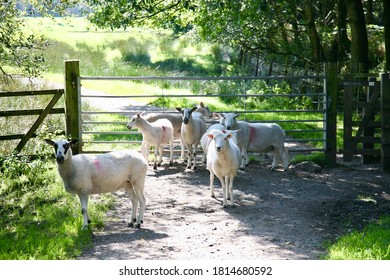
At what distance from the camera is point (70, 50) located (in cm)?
4259

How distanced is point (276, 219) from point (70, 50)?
3474 cm

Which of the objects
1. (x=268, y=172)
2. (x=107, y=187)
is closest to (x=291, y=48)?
(x=268, y=172)

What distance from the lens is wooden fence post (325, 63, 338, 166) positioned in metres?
15.0

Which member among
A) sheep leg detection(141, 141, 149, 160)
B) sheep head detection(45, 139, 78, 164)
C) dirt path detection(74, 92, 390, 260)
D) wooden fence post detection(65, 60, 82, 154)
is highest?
wooden fence post detection(65, 60, 82, 154)

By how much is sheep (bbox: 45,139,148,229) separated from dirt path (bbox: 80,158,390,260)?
0.48 metres

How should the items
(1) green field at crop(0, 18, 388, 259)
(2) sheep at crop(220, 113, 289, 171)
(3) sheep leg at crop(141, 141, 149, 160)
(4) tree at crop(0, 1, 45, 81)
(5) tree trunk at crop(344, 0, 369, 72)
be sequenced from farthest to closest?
(5) tree trunk at crop(344, 0, 369, 72)
(3) sheep leg at crop(141, 141, 149, 160)
(2) sheep at crop(220, 113, 289, 171)
(4) tree at crop(0, 1, 45, 81)
(1) green field at crop(0, 18, 388, 259)

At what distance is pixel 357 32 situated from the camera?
1908 cm

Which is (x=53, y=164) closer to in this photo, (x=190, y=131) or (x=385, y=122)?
(x=190, y=131)

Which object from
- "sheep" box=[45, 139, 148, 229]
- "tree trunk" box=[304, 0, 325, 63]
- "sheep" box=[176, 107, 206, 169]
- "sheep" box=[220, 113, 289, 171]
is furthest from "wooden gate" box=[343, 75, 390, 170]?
"tree trunk" box=[304, 0, 325, 63]

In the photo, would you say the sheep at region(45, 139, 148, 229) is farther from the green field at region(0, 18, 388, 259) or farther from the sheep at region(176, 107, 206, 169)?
the sheep at region(176, 107, 206, 169)

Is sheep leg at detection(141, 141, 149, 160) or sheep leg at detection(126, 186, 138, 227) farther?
sheep leg at detection(141, 141, 149, 160)

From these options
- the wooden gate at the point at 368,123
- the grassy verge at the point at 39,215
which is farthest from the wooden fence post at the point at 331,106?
the grassy verge at the point at 39,215

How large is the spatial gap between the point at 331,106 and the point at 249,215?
578 cm

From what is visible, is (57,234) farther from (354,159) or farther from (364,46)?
(364,46)
